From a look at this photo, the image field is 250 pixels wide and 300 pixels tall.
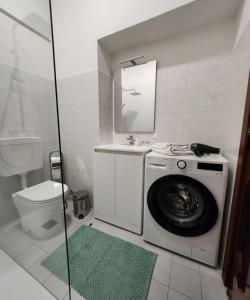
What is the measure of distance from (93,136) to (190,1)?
5.26ft

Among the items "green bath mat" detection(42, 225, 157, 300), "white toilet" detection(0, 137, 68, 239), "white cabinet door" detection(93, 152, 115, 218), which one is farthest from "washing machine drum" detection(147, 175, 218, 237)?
"white toilet" detection(0, 137, 68, 239)

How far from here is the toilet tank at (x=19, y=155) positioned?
138 cm

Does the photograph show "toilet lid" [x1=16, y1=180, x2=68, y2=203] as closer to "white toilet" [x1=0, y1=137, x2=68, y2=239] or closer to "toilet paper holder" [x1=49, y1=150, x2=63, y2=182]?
"white toilet" [x1=0, y1=137, x2=68, y2=239]

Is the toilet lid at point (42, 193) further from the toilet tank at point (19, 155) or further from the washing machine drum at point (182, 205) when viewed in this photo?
the washing machine drum at point (182, 205)

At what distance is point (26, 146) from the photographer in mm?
1507

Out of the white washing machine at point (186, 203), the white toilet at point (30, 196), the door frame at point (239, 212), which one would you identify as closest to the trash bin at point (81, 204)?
the white toilet at point (30, 196)

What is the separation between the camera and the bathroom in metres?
1.03

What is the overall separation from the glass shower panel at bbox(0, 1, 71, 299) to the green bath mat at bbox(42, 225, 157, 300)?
0.12m

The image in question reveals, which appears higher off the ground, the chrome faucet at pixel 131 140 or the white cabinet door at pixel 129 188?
the chrome faucet at pixel 131 140

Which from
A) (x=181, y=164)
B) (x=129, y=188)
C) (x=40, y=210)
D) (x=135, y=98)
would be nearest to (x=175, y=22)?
(x=135, y=98)

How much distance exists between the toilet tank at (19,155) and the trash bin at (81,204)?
1.95 feet

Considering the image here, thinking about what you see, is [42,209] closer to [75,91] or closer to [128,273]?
[128,273]

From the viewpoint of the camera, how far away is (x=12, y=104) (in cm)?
145

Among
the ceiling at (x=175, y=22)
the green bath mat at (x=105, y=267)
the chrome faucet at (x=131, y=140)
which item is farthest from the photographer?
the chrome faucet at (x=131, y=140)
